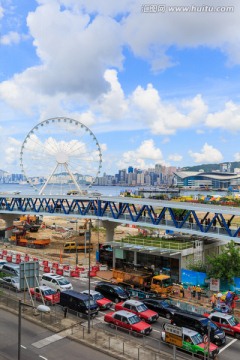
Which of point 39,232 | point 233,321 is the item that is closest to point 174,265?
point 233,321

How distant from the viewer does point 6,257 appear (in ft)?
168

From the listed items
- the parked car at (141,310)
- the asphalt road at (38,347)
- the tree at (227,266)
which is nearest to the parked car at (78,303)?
the parked car at (141,310)

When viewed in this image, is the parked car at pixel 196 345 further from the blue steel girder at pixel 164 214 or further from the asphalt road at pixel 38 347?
the blue steel girder at pixel 164 214

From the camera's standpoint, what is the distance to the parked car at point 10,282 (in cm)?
3587

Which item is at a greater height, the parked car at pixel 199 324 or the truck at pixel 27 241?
the truck at pixel 27 241

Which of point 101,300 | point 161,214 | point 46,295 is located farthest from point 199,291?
point 46,295

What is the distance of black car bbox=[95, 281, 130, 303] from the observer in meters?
33.3

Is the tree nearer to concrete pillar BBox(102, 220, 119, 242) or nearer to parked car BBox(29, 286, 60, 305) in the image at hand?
parked car BBox(29, 286, 60, 305)

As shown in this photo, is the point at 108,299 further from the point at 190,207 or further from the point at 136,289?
the point at 190,207

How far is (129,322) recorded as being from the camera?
2612cm

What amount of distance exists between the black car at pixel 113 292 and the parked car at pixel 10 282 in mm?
7943

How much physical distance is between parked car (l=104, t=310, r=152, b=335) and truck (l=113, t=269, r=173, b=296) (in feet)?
32.6

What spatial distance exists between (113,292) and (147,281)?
5825 millimetres

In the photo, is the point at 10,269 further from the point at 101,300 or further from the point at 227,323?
the point at 227,323
